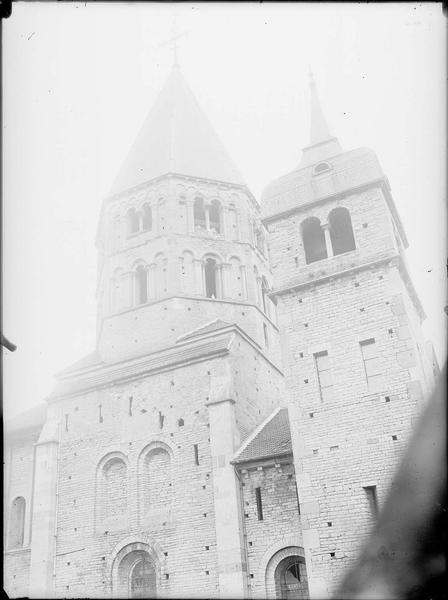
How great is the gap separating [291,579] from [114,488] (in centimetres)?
702

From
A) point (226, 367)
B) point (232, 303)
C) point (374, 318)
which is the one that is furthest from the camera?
point (232, 303)

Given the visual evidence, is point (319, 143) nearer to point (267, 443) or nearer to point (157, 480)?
point (267, 443)

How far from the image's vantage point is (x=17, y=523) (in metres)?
25.6

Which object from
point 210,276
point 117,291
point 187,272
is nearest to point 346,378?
point 187,272

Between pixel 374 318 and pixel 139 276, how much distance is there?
485 inches

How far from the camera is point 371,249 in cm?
1816

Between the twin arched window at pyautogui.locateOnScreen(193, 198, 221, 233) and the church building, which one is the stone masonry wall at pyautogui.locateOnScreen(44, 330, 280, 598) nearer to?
the church building

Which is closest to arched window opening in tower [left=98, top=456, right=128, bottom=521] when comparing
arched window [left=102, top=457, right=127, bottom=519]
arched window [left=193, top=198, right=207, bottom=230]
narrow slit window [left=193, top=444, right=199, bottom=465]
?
arched window [left=102, top=457, right=127, bottom=519]

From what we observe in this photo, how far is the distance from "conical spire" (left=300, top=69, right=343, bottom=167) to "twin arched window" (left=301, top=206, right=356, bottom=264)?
2.48 m

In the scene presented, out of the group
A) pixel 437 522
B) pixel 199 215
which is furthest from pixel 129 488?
pixel 437 522

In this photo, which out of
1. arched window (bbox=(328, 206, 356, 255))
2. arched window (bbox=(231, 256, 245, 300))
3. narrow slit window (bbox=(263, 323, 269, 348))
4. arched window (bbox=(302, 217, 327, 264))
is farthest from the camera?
narrow slit window (bbox=(263, 323, 269, 348))

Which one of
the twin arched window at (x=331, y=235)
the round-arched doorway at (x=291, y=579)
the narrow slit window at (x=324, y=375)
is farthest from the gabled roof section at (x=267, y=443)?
the twin arched window at (x=331, y=235)

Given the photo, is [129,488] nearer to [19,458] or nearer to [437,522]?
[19,458]

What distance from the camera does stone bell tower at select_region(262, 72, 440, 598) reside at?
1544 cm
